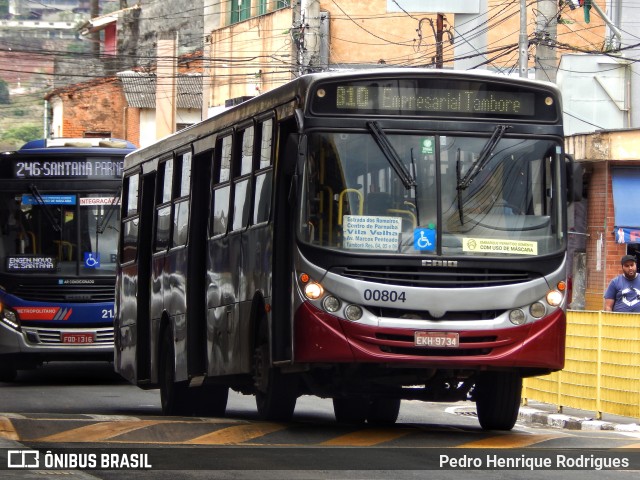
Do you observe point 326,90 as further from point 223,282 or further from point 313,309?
point 223,282

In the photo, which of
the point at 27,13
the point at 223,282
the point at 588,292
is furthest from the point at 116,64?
the point at 27,13

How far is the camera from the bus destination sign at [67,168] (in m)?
21.8

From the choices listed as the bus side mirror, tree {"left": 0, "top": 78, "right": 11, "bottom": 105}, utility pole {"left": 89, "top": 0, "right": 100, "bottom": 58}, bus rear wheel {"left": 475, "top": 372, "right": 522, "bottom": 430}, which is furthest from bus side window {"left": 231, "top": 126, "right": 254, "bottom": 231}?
tree {"left": 0, "top": 78, "right": 11, "bottom": 105}

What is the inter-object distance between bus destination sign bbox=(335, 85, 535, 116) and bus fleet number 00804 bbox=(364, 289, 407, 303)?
1.52 m

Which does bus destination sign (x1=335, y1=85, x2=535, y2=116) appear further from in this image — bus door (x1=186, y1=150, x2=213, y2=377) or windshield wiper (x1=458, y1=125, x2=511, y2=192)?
bus door (x1=186, y1=150, x2=213, y2=377)

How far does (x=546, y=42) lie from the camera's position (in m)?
26.2

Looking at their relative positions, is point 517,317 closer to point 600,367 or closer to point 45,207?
point 600,367

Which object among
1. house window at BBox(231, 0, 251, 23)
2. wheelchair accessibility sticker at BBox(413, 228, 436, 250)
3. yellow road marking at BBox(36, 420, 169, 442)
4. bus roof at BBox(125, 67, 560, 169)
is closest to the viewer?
yellow road marking at BBox(36, 420, 169, 442)

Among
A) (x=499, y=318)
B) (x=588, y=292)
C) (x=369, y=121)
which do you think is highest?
(x=369, y=121)

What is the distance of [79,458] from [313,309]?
2.44m

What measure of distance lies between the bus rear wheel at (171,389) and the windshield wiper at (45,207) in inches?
218

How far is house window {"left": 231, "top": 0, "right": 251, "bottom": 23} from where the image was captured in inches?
1923

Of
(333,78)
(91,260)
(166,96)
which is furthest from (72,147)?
(166,96)

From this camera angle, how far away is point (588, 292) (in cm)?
3069
